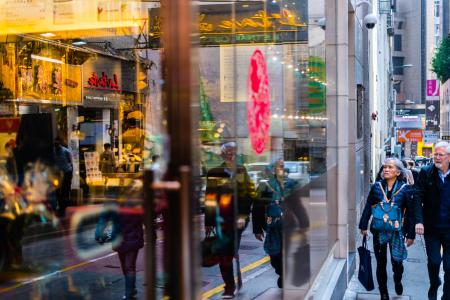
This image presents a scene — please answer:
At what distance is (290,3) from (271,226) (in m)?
1.98

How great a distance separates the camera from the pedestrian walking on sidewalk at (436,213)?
6.59 m

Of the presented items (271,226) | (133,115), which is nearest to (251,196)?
(271,226)

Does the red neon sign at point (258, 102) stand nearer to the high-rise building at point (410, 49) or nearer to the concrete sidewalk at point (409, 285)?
the concrete sidewalk at point (409, 285)

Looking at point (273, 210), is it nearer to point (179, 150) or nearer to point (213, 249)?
point (213, 249)

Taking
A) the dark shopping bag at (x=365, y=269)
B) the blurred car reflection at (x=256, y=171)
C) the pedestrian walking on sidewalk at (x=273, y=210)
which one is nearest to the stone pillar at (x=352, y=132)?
the dark shopping bag at (x=365, y=269)

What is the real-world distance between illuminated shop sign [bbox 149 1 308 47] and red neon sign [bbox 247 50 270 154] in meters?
0.18

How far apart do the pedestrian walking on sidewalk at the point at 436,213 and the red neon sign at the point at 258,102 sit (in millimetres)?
3276

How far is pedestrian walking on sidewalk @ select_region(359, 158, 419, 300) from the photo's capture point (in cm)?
692

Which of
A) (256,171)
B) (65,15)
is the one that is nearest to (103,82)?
(65,15)

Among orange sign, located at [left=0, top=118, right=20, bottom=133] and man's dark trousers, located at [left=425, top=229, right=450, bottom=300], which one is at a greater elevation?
orange sign, located at [left=0, top=118, right=20, bottom=133]

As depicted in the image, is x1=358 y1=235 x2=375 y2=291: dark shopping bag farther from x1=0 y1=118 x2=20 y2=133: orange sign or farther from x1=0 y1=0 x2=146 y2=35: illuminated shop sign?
x1=0 y1=118 x2=20 y2=133: orange sign

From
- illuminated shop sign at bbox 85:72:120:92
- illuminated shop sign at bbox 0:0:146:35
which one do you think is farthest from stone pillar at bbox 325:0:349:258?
illuminated shop sign at bbox 85:72:120:92

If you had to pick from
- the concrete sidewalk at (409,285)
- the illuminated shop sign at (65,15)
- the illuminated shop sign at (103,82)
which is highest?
the illuminated shop sign at (65,15)

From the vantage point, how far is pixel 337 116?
8125mm
